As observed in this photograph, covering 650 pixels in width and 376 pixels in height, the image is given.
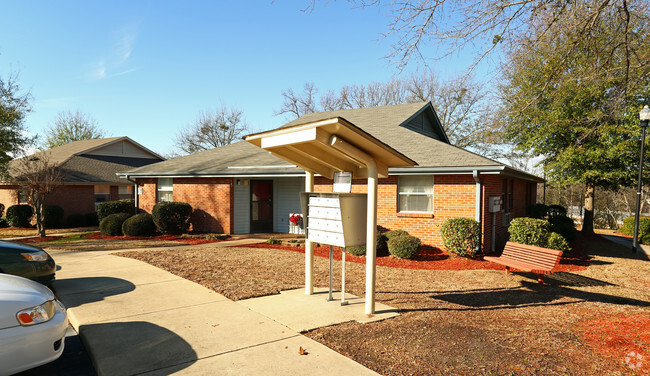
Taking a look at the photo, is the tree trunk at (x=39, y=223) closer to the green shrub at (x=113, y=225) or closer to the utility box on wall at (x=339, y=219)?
the green shrub at (x=113, y=225)

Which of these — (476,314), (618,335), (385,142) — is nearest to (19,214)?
(385,142)

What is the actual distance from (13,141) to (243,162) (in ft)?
46.4

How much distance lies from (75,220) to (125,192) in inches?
153

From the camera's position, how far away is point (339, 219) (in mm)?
5676

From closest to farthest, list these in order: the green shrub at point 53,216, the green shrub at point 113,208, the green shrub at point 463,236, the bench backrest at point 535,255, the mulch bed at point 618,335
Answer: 1. the mulch bed at point 618,335
2. the bench backrest at point 535,255
3. the green shrub at point 463,236
4. the green shrub at point 113,208
5. the green shrub at point 53,216

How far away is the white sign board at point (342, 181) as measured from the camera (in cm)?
607

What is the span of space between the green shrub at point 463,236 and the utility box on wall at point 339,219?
6.07m


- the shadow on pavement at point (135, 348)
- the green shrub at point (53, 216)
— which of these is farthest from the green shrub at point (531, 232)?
→ the green shrub at point (53, 216)

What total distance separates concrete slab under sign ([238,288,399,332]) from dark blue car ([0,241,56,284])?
3724 millimetres

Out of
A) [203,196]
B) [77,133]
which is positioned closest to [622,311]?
[203,196]

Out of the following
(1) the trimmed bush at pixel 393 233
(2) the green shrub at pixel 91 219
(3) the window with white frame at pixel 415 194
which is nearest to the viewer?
(1) the trimmed bush at pixel 393 233

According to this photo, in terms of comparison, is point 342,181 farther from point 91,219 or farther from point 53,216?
point 91,219

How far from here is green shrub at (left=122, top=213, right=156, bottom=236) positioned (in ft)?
53.4

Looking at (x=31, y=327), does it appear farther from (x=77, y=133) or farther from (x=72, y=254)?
(x=77, y=133)
